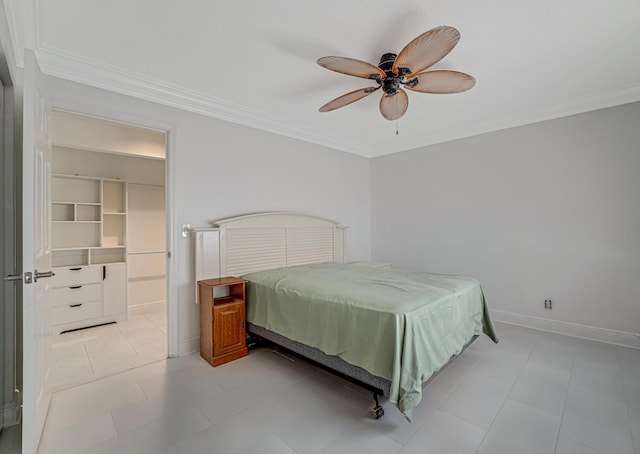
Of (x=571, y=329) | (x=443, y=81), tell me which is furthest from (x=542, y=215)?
(x=443, y=81)

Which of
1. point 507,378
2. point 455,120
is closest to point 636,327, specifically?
point 507,378

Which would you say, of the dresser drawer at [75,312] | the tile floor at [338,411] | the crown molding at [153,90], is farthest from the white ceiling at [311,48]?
the dresser drawer at [75,312]

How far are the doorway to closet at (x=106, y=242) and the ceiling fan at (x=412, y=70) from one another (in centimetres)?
262

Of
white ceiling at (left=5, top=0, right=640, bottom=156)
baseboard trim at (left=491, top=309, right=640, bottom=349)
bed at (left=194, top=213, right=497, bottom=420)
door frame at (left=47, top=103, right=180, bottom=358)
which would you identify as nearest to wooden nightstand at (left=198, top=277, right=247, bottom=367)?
bed at (left=194, top=213, right=497, bottom=420)

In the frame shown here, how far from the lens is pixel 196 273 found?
2877mm

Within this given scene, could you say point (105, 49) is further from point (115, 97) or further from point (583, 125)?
point (583, 125)

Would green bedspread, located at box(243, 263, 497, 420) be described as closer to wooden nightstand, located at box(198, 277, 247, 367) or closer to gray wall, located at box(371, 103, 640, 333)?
wooden nightstand, located at box(198, 277, 247, 367)

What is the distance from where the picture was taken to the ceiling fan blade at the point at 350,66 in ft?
6.13

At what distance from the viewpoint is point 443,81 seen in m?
2.16

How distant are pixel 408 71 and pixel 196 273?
2.57 meters

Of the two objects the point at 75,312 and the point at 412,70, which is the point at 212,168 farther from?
the point at 75,312

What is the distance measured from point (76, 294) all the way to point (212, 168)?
2348 millimetres

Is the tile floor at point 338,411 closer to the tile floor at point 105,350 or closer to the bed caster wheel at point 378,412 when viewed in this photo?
the bed caster wheel at point 378,412

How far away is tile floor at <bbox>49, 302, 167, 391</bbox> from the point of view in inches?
98.1
